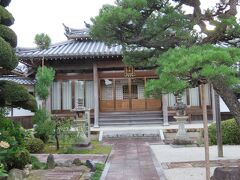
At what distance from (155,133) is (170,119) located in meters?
4.54

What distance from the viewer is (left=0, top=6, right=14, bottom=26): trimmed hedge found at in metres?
9.79

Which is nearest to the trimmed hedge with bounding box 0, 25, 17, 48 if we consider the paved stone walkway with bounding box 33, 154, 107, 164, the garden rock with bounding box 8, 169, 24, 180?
the garden rock with bounding box 8, 169, 24, 180

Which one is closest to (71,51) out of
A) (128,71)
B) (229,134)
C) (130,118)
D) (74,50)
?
(74,50)

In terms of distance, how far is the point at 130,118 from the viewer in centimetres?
2339

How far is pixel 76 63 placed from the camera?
76.2ft

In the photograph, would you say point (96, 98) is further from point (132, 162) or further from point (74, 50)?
point (132, 162)

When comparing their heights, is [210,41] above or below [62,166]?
above

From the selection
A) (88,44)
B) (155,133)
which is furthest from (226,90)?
(88,44)

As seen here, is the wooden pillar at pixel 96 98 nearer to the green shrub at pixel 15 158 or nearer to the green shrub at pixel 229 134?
the green shrub at pixel 229 134

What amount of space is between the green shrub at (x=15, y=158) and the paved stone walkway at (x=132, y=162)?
7.21ft

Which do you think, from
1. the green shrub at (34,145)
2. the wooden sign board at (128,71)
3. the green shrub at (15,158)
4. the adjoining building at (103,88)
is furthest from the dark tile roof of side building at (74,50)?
the green shrub at (15,158)

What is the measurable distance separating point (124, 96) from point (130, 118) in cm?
264

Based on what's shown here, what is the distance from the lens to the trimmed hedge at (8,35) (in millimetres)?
9725

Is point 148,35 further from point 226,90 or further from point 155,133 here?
point 155,133
